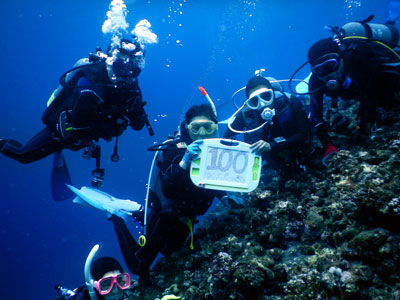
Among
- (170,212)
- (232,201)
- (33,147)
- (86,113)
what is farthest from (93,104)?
(232,201)

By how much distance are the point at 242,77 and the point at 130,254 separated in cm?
11477

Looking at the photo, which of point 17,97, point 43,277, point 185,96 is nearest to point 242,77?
point 185,96

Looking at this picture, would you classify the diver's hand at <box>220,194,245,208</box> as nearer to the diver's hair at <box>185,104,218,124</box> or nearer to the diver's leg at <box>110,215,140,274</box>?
the diver's hair at <box>185,104,218,124</box>

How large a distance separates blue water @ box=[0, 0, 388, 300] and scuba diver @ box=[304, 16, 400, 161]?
3225 centimetres

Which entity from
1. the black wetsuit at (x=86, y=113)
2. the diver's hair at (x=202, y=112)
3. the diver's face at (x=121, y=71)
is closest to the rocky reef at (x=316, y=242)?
the diver's hair at (x=202, y=112)

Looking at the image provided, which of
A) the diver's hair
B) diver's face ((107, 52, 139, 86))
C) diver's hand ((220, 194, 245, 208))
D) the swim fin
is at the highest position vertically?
diver's face ((107, 52, 139, 86))

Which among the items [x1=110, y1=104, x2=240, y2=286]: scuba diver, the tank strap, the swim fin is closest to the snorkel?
[x1=110, y1=104, x2=240, y2=286]: scuba diver

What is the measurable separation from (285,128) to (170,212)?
8.39 feet

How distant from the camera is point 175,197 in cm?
372

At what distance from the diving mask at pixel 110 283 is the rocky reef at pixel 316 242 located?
21.0 inches

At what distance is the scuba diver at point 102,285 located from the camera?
10.3 ft

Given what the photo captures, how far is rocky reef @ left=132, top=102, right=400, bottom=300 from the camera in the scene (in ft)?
6.06

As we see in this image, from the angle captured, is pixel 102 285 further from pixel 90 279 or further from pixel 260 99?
pixel 260 99

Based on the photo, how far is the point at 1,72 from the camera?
63.0 m
